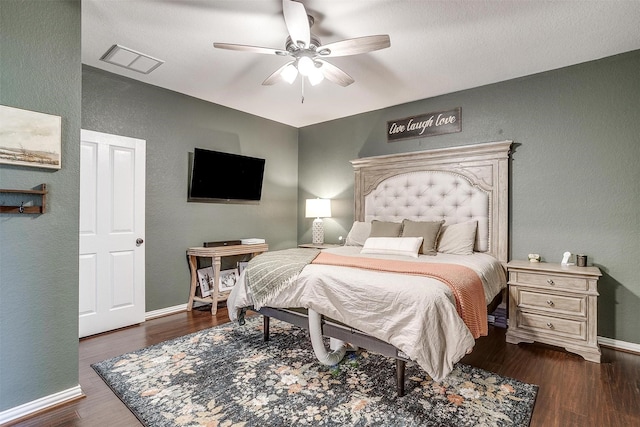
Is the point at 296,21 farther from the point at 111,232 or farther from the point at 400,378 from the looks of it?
the point at 111,232

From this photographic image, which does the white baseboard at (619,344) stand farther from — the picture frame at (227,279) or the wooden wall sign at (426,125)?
the picture frame at (227,279)

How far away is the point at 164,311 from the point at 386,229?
2.78 m

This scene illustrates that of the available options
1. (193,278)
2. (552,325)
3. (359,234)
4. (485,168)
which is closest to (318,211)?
(359,234)

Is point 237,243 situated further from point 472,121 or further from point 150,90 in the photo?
point 472,121

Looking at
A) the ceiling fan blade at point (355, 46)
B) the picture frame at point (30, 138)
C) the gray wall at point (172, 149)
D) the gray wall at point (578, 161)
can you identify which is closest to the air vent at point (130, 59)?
the gray wall at point (172, 149)

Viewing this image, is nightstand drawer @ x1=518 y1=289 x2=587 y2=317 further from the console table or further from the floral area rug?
the console table

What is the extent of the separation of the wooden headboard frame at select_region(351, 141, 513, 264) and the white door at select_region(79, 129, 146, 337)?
3120mm

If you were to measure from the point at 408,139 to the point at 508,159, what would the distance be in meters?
1.24

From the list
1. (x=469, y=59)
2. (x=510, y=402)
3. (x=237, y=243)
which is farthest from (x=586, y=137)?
(x=237, y=243)

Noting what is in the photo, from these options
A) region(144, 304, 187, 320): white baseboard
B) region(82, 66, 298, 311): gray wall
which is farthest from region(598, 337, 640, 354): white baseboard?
region(144, 304, 187, 320): white baseboard

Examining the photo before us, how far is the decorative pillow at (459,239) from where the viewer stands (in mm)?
3412

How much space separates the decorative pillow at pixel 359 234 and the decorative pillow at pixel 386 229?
9.3 inches

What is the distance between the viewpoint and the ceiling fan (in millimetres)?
2033

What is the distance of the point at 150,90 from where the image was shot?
3.64 metres
